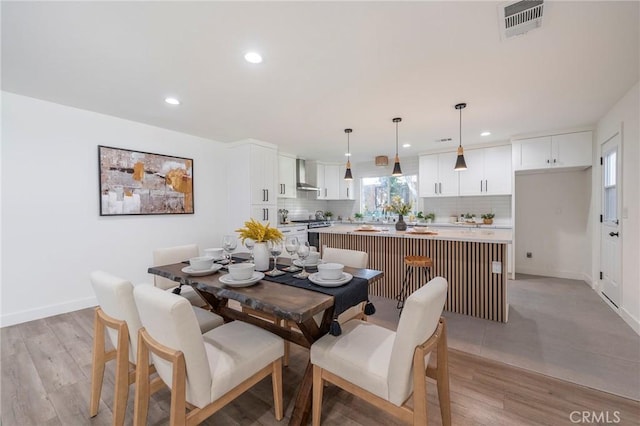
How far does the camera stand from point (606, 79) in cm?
258

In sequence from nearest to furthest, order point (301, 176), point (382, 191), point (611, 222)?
point (611, 222) → point (301, 176) → point (382, 191)

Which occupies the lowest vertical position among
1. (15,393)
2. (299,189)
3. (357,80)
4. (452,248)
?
(15,393)

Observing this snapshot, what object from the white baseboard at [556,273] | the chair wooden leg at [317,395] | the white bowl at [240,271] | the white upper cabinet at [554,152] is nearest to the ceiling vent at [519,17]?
the white bowl at [240,271]

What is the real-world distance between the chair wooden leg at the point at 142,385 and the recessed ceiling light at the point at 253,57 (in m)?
2.04

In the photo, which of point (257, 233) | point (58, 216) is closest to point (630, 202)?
point (257, 233)

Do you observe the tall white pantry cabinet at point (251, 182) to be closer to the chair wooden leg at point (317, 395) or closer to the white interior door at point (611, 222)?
the chair wooden leg at point (317, 395)

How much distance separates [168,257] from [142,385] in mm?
1407

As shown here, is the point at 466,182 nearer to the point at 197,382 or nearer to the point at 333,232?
the point at 333,232

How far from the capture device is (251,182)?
457 cm

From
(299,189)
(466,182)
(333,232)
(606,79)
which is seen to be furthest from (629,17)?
(299,189)

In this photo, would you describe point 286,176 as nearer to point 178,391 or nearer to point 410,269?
point 410,269

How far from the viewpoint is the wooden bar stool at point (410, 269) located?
3.01 m

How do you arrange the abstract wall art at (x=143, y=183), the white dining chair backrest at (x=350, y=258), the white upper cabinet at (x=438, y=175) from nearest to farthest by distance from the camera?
the white dining chair backrest at (x=350, y=258)
the abstract wall art at (x=143, y=183)
the white upper cabinet at (x=438, y=175)

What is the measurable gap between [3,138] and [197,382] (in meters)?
3.53
